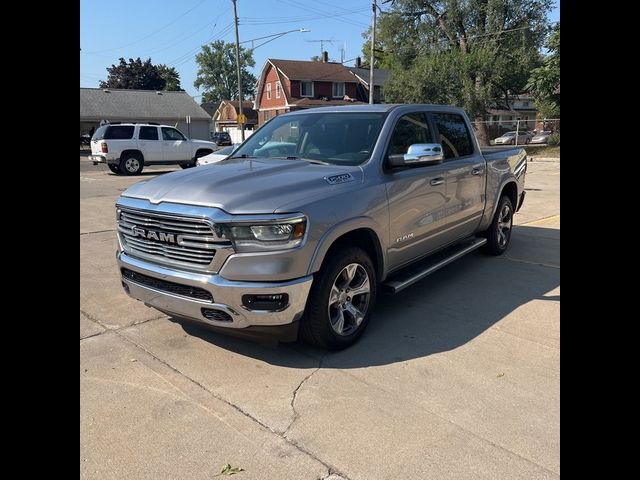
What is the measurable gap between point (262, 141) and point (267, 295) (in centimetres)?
228

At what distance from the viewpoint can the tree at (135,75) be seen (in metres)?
75.6

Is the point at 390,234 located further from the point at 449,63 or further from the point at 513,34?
the point at 513,34

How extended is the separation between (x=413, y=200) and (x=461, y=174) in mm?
1148

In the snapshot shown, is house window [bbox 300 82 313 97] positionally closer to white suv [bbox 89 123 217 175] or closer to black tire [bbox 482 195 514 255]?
white suv [bbox 89 123 217 175]

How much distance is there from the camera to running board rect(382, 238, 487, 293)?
174 inches

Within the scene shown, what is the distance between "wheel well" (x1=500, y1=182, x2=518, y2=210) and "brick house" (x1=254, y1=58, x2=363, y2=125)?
43.3 metres

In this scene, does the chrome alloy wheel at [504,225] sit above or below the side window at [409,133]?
below

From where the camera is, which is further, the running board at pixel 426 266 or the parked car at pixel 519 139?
the parked car at pixel 519 139

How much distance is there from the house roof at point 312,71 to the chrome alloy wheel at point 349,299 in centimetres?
4852

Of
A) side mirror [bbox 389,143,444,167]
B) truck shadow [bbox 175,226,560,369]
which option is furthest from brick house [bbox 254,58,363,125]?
side mirror [bbox 389,143,444,167]

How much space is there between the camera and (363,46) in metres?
65.1

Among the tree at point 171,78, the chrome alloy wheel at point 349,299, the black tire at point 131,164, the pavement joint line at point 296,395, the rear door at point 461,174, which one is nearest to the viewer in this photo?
A: the pavement joint line at point 296,395

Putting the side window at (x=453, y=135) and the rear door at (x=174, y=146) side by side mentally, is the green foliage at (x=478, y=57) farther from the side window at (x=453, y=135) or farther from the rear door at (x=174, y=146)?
the side window at (x=453, y=135)

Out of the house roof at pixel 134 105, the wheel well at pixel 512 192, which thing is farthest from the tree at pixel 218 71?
the wheel well at pixel 512 192
